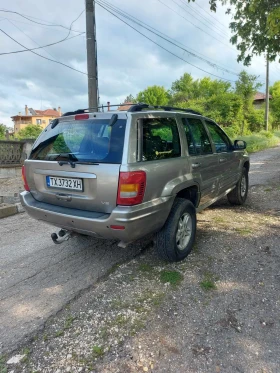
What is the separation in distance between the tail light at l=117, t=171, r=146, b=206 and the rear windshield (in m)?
0.19

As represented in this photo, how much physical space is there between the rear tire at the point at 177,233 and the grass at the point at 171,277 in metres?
0.17

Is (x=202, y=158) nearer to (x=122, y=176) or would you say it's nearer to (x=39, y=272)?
(x=122, y=176)

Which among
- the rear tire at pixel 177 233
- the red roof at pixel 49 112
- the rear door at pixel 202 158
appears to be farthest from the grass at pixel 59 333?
the red roof at pixel 49 112

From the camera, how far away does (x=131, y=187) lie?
2.54 meters

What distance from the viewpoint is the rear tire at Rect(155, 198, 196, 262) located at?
10.1 ft

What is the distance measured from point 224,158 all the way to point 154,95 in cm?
4224

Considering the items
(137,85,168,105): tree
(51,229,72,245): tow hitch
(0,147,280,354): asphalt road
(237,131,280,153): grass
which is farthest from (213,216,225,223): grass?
(137,85,168,105): tree

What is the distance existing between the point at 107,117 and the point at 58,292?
187 centimetres

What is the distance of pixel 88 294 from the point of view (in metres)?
2.76

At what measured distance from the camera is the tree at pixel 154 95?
43.8m

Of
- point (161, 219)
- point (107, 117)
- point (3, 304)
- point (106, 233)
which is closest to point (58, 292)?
point (3, 304)

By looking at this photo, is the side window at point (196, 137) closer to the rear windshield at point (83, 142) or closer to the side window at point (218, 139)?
the side window at point (218, 139)

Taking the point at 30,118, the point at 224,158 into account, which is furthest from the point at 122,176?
the point at 30,118

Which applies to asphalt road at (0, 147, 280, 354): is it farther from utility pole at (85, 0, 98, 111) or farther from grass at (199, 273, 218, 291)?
utility pole at (85, 0, 98, 111)
